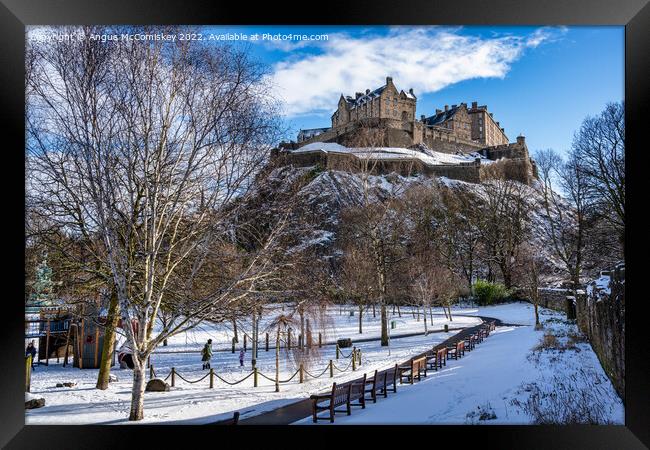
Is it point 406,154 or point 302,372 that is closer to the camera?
point 302,372

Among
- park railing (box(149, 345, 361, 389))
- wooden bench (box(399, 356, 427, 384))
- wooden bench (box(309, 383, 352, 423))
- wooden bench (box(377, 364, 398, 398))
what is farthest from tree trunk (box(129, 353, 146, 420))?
wooden bench (box(399, 356, 427, 384))

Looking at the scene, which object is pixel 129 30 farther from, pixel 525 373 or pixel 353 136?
pixel 525 373

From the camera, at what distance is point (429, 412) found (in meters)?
5.22

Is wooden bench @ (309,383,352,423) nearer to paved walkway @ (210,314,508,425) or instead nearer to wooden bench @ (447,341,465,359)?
paved walkway @ (210,314,508,425)

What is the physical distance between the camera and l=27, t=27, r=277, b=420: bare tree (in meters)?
4.88

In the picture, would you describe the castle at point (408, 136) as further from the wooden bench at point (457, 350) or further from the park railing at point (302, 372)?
the park railing at point (302, 372)

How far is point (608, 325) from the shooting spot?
17.9 feet

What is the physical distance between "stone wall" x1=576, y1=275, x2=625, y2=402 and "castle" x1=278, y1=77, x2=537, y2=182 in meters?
1.86

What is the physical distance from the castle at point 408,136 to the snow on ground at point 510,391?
249 centimetres

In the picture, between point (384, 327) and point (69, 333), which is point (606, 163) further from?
point (69, 333)

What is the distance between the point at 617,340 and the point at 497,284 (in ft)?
6.33
